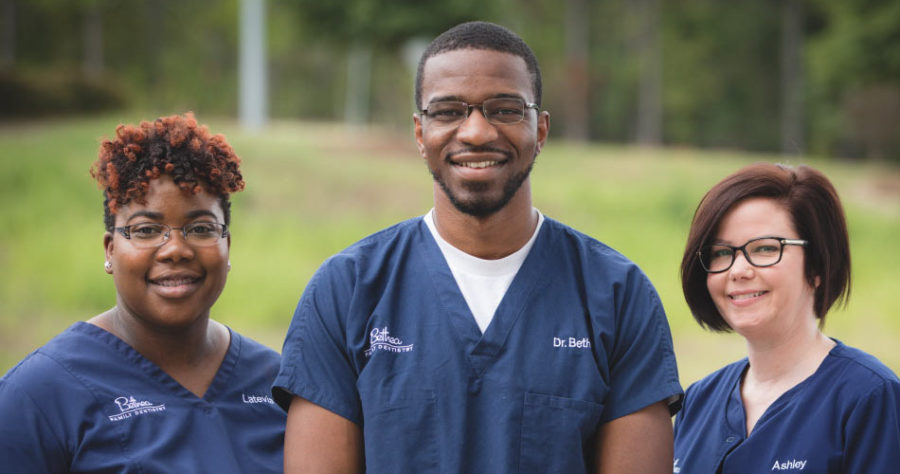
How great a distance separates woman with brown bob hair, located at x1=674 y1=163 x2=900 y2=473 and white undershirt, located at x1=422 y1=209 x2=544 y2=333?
2.35 feet

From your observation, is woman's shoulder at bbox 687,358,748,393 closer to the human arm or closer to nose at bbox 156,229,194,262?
nose at bbox 156,229,194,262

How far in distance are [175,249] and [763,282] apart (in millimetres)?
1906

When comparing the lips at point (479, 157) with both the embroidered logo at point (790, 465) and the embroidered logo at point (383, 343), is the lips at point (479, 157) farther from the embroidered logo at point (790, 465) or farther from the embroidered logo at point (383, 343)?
the embroidered logo at point (790, 465)

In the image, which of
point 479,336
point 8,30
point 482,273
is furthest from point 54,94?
point 479,336

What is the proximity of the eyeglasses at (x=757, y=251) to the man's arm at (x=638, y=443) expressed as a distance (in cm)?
63

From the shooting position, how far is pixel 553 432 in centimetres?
270

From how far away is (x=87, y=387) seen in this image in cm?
289

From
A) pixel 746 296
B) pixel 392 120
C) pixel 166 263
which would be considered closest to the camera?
pixel 166 263

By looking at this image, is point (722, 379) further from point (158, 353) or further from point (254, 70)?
point (254, 70)

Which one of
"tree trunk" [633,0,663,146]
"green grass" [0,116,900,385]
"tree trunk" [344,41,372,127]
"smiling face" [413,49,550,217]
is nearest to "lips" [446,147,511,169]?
"smiling face" [413,49,550,217]

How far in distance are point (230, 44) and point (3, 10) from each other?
13211 millimetres

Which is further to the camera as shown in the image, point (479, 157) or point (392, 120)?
point (392, 120)

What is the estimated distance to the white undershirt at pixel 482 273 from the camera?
293 cm

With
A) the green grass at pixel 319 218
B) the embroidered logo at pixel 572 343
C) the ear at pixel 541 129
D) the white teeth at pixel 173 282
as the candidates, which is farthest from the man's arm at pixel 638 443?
the green grass at pixel 319 218
